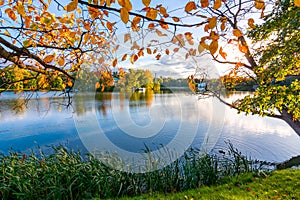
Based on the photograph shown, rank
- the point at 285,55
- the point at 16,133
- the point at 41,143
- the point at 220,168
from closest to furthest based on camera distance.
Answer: the point at 285,55
the point at 220,168
the point at 41,143
the point at 16,133

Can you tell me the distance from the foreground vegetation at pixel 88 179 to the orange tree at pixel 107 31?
5.09ft

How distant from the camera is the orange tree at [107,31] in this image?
3.07 ft

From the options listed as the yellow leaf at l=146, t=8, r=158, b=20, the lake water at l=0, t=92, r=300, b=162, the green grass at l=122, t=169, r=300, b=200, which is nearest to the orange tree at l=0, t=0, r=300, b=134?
the yellow leaf at l=146, t=8, r=158, b=20

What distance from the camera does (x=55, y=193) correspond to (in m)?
2.67

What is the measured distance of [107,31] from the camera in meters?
1.76

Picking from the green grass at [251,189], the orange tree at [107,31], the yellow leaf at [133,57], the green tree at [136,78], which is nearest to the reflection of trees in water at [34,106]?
the orange tree at [107,31]

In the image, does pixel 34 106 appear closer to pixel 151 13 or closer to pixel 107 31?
pixel 107 31

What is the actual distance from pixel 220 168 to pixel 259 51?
2.80 m

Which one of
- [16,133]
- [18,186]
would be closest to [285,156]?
[18,186]

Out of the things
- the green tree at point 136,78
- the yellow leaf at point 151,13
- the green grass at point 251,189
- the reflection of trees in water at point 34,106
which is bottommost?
the green grass at point 251,189

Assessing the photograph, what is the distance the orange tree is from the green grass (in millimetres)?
1193

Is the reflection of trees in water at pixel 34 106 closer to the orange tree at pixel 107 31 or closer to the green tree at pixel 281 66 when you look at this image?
the orange tree at pixel 107 31

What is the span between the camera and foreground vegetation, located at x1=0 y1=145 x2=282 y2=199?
2.77m

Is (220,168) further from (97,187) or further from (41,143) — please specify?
(41,143)
